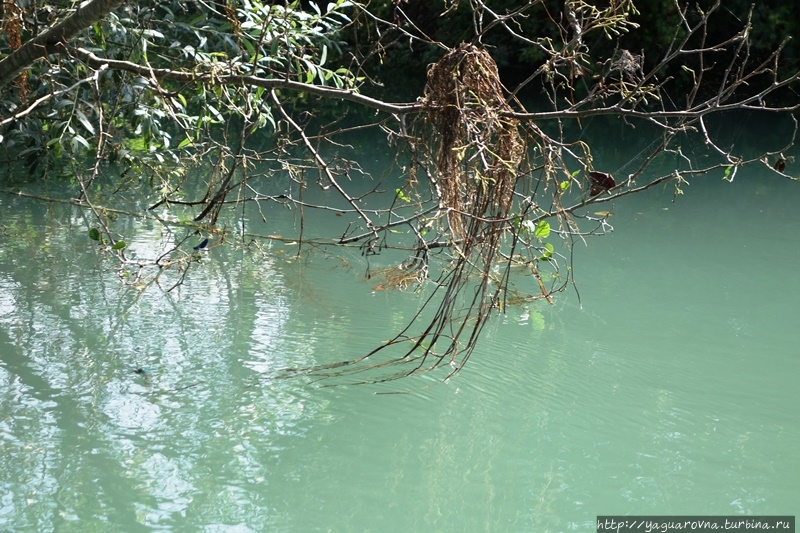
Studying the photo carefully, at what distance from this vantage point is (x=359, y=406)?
2.40m

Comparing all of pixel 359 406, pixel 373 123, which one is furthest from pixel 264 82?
pixel 373 123

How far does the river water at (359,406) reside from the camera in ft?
6.57

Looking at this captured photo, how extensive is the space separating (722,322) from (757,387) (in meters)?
0.60

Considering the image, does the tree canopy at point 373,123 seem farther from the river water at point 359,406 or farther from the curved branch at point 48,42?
the river water at point 359,406

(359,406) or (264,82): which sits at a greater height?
(264,82)

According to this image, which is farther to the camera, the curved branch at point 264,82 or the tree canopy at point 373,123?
the curved branch at point 264,82

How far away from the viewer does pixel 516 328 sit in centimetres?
307

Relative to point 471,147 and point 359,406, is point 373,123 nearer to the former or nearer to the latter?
point 359,406

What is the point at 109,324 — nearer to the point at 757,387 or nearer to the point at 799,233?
the point at 757,387

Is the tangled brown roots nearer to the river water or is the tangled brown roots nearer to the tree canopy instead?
the tree canopy

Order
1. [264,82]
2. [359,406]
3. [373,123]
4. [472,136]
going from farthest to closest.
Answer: [373,123] < [359,406] < [264,82] < [472,136]

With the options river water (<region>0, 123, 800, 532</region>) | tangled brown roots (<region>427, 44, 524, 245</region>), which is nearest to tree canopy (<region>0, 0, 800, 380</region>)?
tangled brown roots (<region>427, 44, 524, 245</region>)

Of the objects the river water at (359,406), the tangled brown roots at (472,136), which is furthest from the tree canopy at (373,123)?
the river water at (359,406)

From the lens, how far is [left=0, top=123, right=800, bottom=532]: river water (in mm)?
2004
